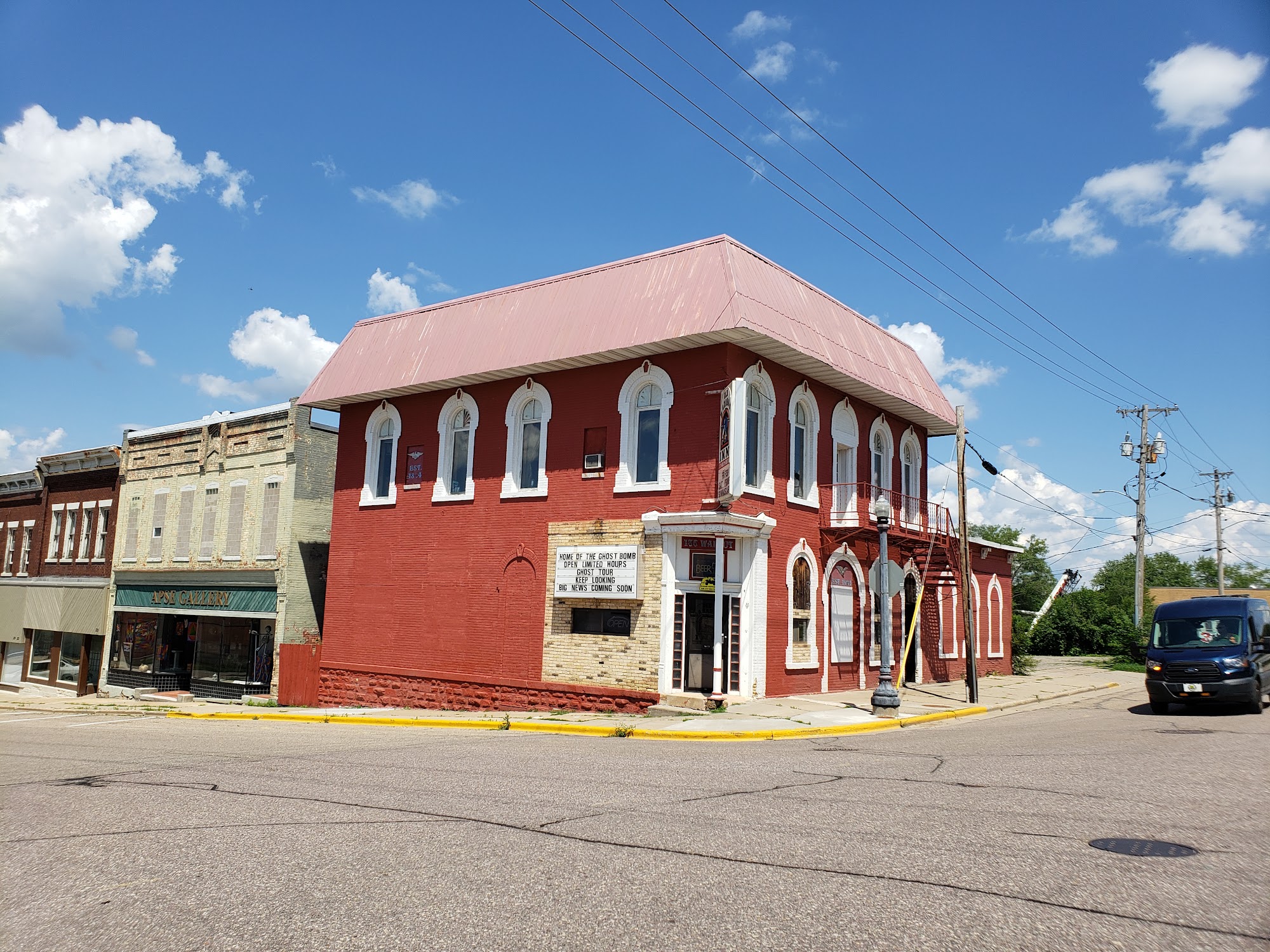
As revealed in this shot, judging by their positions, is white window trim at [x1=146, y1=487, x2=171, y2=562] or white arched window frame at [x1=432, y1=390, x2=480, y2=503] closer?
white arched window frame at [x1=432, y1=390, x2=480, y2=503]

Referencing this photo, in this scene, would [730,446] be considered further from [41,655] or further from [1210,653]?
[41,655]

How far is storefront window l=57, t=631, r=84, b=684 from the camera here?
34031 mm

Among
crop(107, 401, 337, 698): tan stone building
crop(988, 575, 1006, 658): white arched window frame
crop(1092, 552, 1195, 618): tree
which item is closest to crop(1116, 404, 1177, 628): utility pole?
crop(988, 575, 1006, 658): white arched window frame

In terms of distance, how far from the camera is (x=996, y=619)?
102 ft

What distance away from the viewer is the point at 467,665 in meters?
22.6

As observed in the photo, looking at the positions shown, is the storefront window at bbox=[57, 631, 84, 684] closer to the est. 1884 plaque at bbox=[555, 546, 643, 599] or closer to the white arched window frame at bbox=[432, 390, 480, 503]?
the white arched window frame at bbox=[432, 390, 480, 503]

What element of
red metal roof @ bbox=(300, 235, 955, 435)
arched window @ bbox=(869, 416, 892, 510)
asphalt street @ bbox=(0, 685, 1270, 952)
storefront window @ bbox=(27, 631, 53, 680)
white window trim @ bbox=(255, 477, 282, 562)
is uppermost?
red metal roof @ bbox=(300, 235, 955, 435)

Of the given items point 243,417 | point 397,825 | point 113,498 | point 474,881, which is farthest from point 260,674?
point 474,881

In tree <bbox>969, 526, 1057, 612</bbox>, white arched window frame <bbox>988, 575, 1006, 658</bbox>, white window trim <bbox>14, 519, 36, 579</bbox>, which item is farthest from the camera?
tree <bbox>969, 526, 1057, 612</bbox>

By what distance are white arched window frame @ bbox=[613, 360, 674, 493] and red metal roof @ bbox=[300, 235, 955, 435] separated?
0.58 meters

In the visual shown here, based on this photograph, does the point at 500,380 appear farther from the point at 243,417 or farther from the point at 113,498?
the point at 113,498

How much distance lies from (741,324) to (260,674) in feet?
61.1

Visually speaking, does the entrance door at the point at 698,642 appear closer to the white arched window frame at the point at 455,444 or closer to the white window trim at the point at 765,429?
the white window trim at the point at 765,429

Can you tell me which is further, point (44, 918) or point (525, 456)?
point (525, 456)
